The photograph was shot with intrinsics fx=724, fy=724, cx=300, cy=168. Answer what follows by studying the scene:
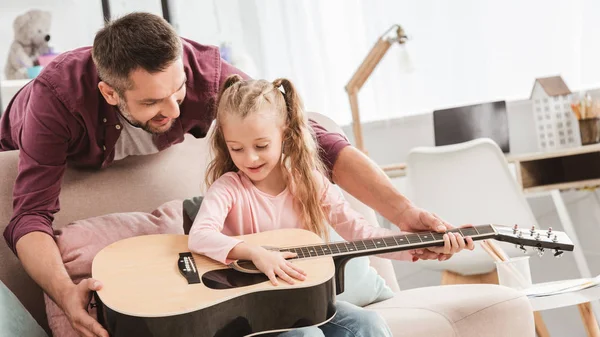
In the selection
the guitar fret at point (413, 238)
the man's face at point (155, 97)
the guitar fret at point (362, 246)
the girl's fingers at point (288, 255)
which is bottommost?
the guitar fret at point (413, 238)

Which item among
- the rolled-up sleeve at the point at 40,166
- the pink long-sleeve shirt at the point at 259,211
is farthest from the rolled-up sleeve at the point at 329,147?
the rolled-up sleeve at the point at 40,166

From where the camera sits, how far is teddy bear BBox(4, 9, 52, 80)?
3.43m

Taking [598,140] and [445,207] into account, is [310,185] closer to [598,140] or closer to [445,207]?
[445,207]

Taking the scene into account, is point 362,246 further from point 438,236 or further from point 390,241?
point 438,236

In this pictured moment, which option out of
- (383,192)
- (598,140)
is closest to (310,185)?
(383,192)

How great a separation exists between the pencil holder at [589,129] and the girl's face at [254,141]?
198 centimetres

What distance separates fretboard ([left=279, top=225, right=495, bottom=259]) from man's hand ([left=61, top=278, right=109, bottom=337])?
40 centimetres

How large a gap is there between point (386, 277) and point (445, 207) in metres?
0.90

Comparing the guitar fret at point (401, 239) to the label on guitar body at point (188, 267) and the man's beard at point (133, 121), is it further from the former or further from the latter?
the man's beard at point (133, 121)

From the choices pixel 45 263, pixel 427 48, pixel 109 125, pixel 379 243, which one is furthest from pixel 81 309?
pixel 427 48

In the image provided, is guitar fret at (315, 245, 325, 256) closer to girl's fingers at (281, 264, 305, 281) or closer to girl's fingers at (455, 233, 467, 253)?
girl's fingers at (281, 264, 305, 281)

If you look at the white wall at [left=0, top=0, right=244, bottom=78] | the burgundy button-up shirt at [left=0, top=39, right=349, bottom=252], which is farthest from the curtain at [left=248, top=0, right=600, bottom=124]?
the burgundy button-up shirt at [left=0, top=39, right=349, bottom=252]

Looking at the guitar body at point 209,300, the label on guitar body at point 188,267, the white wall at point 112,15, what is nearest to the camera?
the guitar body at point 209,300

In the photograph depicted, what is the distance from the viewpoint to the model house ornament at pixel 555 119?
3.28 metres
